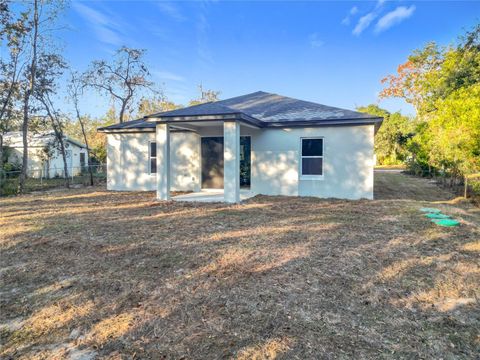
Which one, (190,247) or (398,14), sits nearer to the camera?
(190,247)

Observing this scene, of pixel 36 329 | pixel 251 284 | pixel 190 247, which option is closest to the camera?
pixel 36 329

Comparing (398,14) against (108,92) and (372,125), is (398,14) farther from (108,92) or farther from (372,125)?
(108,92)

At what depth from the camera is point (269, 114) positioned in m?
12.4

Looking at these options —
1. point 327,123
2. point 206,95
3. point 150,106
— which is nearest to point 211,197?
point 327,123

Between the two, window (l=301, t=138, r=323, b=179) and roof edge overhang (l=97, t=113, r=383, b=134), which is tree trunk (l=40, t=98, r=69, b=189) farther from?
window (l=301, t=138, r=323, b=179)

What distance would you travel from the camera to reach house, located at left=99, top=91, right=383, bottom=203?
10195 millimetres

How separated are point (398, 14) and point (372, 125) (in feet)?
29.2

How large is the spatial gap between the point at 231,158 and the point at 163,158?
2.43 metres

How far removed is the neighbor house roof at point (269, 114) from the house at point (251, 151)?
0.11 ft

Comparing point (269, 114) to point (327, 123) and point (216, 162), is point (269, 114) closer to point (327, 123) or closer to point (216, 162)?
point (327, 123)

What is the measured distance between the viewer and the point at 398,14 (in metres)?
15.7

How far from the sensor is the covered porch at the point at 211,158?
9852mm

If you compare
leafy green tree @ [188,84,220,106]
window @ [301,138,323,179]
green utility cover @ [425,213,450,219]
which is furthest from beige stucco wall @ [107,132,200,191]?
leafy green tree @ [188,84,220,106]

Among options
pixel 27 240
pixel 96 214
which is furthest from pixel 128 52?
pixel 27 240
